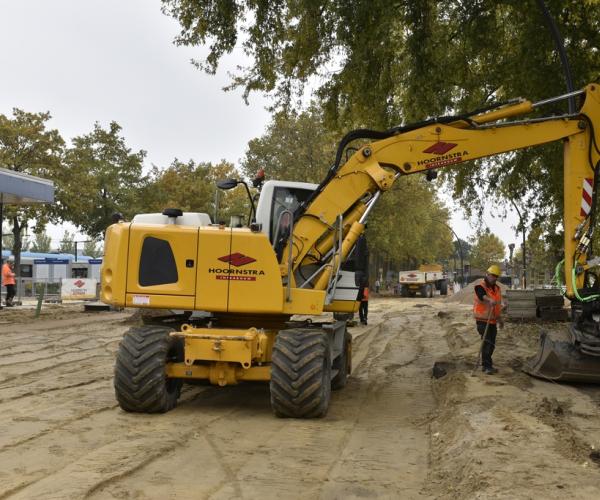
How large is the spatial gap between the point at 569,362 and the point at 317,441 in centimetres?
476

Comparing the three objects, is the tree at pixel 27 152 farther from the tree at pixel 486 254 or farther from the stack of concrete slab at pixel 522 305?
the tree at pixel 486 254

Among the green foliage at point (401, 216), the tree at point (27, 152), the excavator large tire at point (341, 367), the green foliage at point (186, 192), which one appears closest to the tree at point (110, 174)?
the green foliage at point (186, 192)

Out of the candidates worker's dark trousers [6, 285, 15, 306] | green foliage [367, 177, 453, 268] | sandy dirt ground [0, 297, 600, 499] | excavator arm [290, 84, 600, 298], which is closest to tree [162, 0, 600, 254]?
excavator arm [290, 84, 600, 298]

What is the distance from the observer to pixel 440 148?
31.6 feet

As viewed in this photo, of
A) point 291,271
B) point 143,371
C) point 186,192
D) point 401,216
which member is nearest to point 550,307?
point 291,271

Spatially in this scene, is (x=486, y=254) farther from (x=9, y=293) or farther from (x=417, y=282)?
(x=9, y=293)

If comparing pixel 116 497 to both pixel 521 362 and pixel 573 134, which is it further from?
pixel 521 362

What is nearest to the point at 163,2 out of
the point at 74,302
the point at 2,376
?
the point at 2,376

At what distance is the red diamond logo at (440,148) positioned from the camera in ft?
31.6

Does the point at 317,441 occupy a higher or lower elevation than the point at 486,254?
lower

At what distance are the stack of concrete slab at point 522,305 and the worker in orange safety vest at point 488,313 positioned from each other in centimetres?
849

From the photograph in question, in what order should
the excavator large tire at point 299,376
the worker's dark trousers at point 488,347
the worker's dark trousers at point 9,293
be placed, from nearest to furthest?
the excavator large tire at point 299,376 → the worker's dark trousers at point 488,347 → the worker's dark trousers at point 9,293

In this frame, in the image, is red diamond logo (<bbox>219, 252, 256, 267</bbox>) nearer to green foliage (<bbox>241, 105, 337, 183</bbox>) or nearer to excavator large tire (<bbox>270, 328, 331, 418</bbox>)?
excavator large tire (<bbox>270, 328, 331, 418</bbox>)

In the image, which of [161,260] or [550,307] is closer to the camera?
[161,260]
